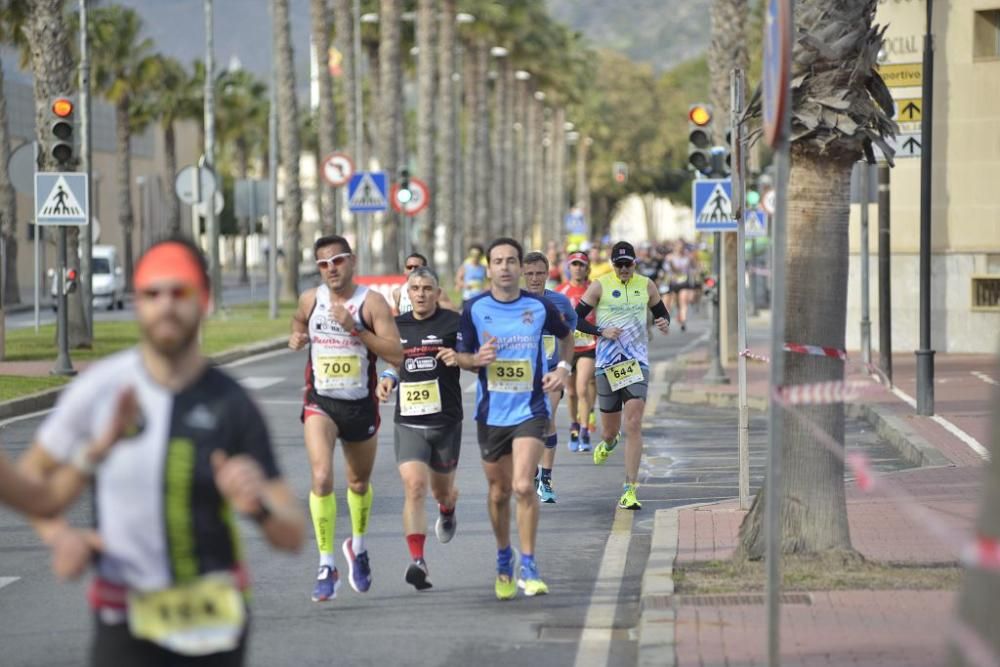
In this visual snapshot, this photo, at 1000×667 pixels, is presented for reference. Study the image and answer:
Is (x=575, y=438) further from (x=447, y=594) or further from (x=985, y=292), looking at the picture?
(x=985, y=292)

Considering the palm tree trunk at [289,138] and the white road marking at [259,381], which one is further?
the palm tree trunk at [289,138]

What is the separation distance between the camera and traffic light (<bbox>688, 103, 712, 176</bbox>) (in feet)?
73.6

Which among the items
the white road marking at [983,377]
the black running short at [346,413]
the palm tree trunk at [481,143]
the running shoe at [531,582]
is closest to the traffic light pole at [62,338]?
the white road marking at [983,377]

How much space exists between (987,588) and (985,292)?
80.7 ft

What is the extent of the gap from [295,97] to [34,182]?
23.0 meters

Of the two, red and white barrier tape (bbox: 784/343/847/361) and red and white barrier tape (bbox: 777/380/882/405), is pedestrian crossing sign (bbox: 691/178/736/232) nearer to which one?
red and white barrier tape (bbox: 784/343/847/361)

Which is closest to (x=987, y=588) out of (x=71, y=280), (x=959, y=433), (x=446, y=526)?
(x=446, y=526)

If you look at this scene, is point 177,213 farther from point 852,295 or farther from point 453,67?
point 852,295

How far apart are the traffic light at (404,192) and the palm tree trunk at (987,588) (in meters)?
35.7

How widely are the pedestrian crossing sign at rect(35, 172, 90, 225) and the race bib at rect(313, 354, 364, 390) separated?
1512cm

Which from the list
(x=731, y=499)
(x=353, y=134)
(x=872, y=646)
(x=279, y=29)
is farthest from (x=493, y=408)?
(x=353, y=134)

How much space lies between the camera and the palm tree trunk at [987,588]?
509 centimetres

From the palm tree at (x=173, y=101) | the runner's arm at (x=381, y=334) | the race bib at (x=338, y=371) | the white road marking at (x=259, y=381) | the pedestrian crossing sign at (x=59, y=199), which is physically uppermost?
the palm tree at (x=173, y=101)

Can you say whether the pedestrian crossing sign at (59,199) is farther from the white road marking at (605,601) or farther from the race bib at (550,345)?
the white road marking at (605,601)
